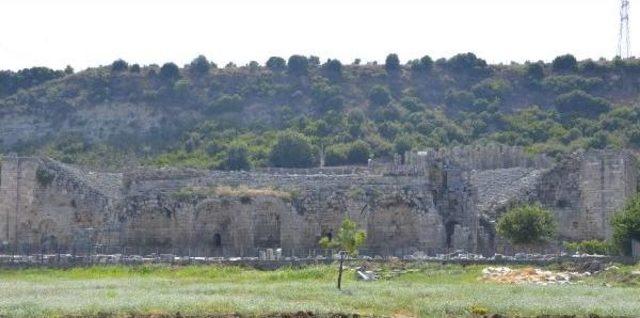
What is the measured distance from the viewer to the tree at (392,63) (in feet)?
385

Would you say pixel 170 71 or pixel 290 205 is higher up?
pixel 170 71

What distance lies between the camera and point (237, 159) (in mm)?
88188

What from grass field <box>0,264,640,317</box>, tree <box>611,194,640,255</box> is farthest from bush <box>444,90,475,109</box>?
grass field <box>0,264,640,317</box>

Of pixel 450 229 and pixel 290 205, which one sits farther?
pixel 450 229

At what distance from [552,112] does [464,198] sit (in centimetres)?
4221

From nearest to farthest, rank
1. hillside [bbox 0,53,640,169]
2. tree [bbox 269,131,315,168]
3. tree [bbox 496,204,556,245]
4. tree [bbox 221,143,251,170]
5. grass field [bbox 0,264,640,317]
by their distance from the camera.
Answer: grass field [bbox 0,264,640,317] < tree [bbox 496,204,556,245] < tree [bbox 221,143,251,170] < tree [bbox 269,131,315,168] < hillside [bbox 0,53,640,169]

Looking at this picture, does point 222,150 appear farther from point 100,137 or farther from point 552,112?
point 552,112

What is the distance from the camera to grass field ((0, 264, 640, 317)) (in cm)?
3606

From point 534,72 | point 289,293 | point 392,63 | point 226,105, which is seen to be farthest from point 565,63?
point 289,293

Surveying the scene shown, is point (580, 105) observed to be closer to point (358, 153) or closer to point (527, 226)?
point (358, 153)

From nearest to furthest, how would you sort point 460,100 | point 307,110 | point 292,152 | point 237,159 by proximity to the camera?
point 237,159, point 292,152, point 307,110, point 460,100

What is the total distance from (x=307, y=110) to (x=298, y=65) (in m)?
8.58

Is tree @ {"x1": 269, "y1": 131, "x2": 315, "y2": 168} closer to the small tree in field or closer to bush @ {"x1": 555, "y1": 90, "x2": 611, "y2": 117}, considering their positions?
bush @ {"x1": 555, "y1": 90, "x2": 611, "y2": 117}

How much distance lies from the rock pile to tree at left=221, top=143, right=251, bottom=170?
40.3 metres
